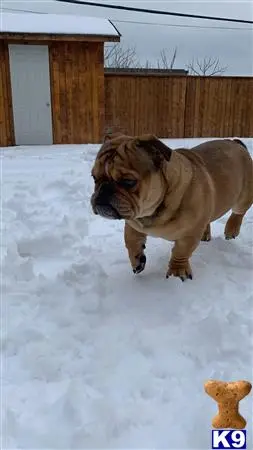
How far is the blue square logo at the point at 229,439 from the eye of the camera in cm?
163

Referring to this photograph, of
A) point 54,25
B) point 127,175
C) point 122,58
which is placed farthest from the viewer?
point 122,58

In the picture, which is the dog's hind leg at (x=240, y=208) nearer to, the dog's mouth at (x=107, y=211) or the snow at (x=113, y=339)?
the snow at (x=113, y=339)

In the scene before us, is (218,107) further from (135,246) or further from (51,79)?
(135,246)

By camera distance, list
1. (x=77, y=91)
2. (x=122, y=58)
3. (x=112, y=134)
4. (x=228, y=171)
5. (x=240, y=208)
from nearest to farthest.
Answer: (x=112, y=134) → (x=228, y=171) → (x=240, y=208) → (x=77, y=91) → (x=122, y=58)

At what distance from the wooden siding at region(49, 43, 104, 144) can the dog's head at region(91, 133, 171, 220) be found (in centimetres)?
1067

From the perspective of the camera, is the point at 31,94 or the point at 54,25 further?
the point at 31,94

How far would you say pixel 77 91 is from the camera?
42.4 feet

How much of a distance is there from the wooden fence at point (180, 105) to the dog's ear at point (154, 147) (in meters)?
12.5

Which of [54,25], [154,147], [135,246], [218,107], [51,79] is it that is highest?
[54,25]

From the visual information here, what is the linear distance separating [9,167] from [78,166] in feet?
4.30

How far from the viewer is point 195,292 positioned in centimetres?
302

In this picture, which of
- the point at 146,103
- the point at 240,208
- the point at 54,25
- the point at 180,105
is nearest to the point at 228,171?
the point at 240,208

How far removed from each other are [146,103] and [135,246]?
1278cm

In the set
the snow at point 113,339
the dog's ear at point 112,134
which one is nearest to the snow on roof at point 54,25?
the snow at point 113,339
